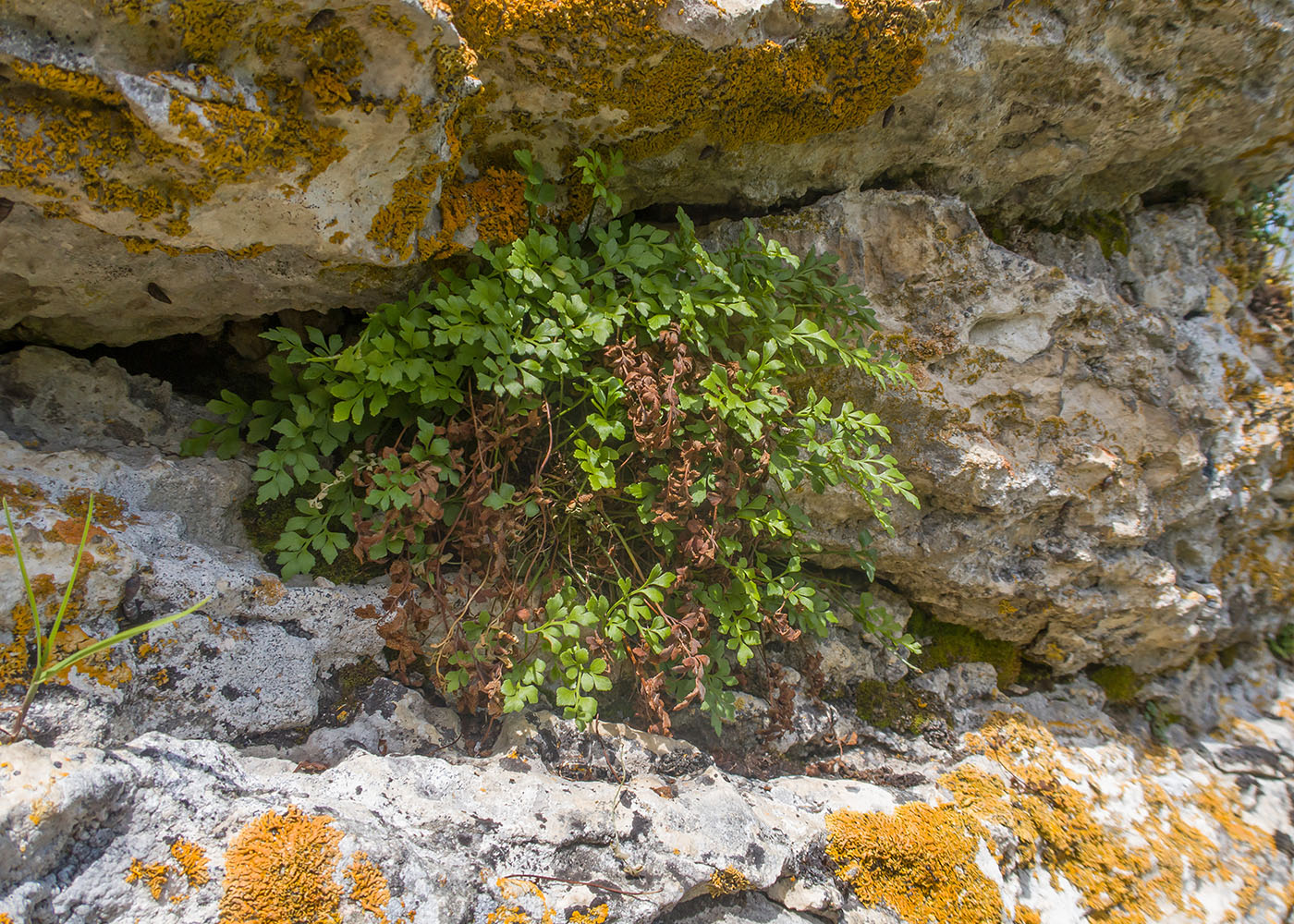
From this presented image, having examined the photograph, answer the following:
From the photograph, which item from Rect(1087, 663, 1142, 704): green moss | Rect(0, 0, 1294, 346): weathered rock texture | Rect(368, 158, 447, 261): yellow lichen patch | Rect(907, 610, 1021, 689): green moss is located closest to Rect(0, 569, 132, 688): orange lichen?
Rect(0, 0, 1294, 346): weathered rock texture

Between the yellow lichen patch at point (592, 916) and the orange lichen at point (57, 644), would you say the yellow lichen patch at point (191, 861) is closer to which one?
the orange lichen at point (57, 644)

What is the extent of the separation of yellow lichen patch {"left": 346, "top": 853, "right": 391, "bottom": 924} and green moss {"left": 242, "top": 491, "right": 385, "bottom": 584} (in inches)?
45.1

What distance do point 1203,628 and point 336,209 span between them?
5110 millimetres

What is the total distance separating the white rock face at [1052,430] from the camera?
11.4 feet

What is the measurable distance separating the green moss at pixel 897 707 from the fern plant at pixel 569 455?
2.29ft

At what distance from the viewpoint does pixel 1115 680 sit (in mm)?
4363

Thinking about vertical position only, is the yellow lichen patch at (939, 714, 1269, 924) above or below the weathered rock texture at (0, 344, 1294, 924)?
below

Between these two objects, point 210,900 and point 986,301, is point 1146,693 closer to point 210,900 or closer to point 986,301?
point 986,301

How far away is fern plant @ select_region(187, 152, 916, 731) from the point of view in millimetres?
2543

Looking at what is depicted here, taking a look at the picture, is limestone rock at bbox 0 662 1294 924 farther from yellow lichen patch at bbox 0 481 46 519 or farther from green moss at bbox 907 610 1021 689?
yellow lichen patch at bbox 0 481 46 519

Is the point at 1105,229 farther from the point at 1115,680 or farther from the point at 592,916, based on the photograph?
the point at 592,916

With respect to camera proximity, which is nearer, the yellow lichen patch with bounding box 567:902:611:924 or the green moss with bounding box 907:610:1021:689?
the yellow lichen patch with bounding box 567:902:611:924

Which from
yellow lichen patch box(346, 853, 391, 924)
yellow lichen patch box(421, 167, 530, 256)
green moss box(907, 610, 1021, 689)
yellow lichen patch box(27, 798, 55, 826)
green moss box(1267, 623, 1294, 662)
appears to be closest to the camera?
yellow lichen patch box(27, 798, 55, 826)

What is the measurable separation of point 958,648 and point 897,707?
0.60 meters
